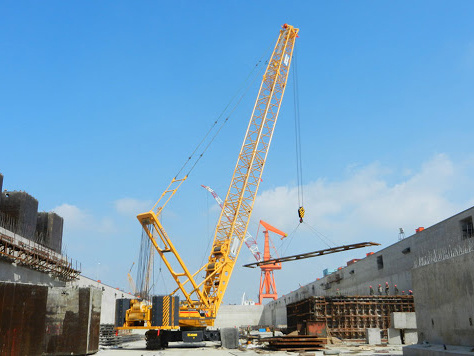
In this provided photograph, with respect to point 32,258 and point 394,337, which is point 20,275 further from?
point 394,337

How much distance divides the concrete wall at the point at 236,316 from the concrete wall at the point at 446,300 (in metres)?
73.5

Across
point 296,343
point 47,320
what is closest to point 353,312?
point 296,343

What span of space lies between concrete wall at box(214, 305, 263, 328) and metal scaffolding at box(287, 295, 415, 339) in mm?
55609

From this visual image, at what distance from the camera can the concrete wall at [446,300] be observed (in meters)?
16.6

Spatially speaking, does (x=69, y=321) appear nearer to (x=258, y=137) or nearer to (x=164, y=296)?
(x=164, y=296)

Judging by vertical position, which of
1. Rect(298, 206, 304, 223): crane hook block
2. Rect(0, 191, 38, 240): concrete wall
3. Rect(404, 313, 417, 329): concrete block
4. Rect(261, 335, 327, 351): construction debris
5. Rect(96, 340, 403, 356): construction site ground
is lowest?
Rect(96, 340, 403, 356): construction site ground

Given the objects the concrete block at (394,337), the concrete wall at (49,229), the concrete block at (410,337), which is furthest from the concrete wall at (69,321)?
the concrete wall at (49,229)

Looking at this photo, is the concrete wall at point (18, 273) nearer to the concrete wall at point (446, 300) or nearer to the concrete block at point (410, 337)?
the concrete wall at point (446, 300)

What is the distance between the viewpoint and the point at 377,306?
36.6 metres

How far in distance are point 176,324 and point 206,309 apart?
32.3 feet

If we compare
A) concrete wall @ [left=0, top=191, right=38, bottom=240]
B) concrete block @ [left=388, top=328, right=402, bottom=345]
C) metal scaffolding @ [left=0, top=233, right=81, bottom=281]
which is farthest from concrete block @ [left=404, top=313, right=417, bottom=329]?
concrete wall @ [left=0, top=191, right=38, bottom=240]

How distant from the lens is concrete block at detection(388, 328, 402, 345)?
1162 inches

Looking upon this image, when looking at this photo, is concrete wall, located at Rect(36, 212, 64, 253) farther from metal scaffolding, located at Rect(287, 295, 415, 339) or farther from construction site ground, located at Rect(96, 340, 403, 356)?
metal scaffolding, located at Rect(287, 295, 415, 339)

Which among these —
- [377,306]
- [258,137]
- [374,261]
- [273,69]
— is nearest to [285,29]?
[273,69]
